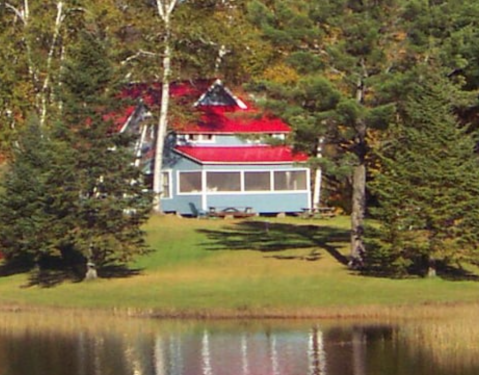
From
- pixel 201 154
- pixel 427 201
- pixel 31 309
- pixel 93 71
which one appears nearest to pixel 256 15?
pixel 93 71

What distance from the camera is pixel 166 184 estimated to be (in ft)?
248

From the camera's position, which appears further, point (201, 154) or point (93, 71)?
point (201, 154)

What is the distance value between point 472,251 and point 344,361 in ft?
47.2

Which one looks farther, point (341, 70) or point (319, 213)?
point (319, 213)

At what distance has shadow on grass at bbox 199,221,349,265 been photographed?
5844 cm

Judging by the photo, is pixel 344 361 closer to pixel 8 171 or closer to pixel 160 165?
pixel 8 171

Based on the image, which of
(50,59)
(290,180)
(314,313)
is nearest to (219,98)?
(290,180)

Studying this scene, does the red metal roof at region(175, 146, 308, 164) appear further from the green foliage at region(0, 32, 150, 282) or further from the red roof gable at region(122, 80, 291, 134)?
the green foliage at region(0, 32, 150, 282)

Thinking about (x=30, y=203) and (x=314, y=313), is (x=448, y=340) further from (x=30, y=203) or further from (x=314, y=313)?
(x=30, y=203)

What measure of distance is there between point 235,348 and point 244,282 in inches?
489

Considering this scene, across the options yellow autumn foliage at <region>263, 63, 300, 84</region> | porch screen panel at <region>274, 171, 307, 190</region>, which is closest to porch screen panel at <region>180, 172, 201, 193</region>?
porch screen panel at <region>274, 171, 307, 190</region>

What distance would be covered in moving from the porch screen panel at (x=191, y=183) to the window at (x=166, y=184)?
0.77m

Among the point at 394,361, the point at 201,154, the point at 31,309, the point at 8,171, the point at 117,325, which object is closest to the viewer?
the point at 394,361

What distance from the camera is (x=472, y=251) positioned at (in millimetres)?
49219
